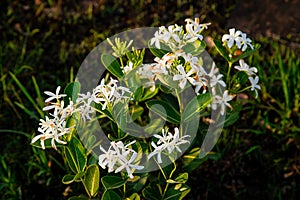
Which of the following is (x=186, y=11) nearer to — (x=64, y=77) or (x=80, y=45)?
(x=80, y=45)

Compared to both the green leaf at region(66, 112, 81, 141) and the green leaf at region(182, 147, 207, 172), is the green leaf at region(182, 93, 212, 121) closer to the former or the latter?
the green leaf at region(182, 147, 207, 172)

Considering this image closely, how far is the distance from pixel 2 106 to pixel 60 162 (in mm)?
417

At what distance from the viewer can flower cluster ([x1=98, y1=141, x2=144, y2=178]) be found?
1216mm

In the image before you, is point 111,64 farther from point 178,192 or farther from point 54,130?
point 178,192

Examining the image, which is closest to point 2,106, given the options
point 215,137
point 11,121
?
point 11,121

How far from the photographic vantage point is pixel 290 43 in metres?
2.52

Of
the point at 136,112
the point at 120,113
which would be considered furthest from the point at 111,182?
the point at 136,112

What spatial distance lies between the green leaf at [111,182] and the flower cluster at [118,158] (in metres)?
0.06

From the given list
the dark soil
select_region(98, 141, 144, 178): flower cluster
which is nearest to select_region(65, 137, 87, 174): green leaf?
select_region(98, 141, 144, 178): flower cluster

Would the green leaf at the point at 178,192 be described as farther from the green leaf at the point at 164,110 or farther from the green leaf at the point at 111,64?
the green leaf at the point at 111,64

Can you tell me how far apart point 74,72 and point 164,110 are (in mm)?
1030

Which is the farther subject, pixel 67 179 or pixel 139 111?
pixel 139 111

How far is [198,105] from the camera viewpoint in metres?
1.39

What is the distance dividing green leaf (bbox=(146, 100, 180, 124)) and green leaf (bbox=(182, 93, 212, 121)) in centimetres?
4
